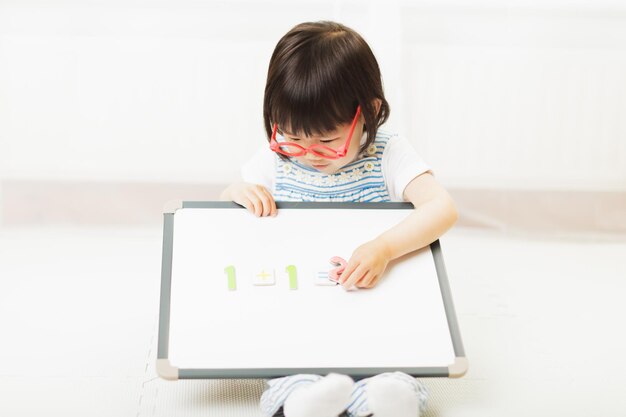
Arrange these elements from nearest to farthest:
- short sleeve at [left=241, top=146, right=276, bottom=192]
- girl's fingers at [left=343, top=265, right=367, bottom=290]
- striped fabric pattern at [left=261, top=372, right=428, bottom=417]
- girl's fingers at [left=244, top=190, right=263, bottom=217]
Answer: striped fabric pattern at [left=261, top=372, right=428, bottom=417]
girl's fingers at [left=343, top=265, right=367, bottom=290]
girl's fingers at [left=244, top=190, right=263, bottom=217]
short sleeve at [left=241, top=146, right=276, bottom=192]

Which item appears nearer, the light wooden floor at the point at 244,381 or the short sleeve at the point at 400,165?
the light wooden floor at the point at 244,381

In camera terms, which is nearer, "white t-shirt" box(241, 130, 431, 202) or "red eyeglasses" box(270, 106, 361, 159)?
"red eyeglasses" box(270, 106, 361, 159)

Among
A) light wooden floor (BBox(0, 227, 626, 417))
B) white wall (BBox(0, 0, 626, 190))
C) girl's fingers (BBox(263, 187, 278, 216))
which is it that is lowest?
light wooden floor (BBox(0, 227, 626, 417))

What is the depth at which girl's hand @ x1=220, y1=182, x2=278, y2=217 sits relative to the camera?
137 centimetres

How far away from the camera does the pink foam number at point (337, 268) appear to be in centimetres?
128

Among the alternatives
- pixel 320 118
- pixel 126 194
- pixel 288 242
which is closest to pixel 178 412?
pixel 288 242

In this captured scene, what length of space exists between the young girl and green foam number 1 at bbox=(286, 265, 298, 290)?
0.23ft

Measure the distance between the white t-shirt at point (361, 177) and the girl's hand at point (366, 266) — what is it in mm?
170

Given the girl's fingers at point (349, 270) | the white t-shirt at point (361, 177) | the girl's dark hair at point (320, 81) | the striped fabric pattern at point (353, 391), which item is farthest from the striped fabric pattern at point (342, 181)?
the striped fabric pattern at point (353, 391)

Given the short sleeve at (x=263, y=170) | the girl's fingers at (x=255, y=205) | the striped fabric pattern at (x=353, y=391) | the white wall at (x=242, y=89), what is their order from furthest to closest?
the white wall at (x=242, y=89) → the short sleeve at (x=263, y=170) → the girl's fingers at (x=255, y=205) → the striped fabric pattern at (x=353, y=391)

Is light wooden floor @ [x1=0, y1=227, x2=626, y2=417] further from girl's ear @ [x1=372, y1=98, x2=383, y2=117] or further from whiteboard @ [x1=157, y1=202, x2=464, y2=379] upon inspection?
girl's ear @ [x1=372, y1=98, x2=383, y2=117]

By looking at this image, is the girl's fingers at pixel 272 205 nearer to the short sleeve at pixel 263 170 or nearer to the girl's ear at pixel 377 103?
the short sleeve at pixel 263 170

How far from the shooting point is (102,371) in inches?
53.0

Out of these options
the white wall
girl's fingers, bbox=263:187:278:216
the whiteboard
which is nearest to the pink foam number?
the whiteboard
